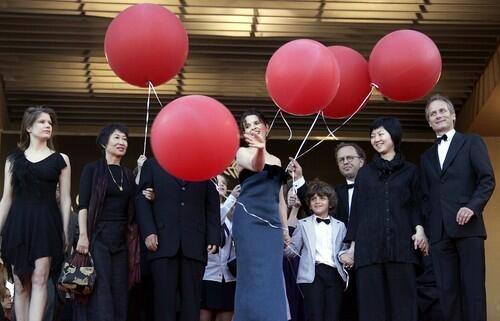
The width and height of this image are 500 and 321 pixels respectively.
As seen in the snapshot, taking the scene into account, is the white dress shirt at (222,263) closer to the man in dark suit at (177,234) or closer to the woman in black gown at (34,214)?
the man in dark suit at (177,234)

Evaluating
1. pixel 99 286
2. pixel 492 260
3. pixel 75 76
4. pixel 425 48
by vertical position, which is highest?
pixel 75 76

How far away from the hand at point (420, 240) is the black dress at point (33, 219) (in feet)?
7.45

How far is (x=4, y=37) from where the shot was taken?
28.8 ft

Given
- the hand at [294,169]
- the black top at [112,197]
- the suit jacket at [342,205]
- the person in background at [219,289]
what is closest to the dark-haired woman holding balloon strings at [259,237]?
the hand at [294,169]

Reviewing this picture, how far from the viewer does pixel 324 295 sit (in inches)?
241

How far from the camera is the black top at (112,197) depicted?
5.82 meters

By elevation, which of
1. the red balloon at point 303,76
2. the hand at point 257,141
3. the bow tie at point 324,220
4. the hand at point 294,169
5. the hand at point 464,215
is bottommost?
the hand at point 464,215

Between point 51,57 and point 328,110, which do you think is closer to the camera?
point 328,110

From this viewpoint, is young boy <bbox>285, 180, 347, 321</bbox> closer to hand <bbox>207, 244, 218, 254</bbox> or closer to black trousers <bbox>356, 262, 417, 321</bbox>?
black trousers <bbox>356, 262, 417, 321</bbox>

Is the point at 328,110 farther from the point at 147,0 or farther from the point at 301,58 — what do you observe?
the point at 147,0

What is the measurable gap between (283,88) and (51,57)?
453 centimetres

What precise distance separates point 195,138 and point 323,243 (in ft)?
6.13

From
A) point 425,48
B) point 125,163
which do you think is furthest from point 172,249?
point 125,163

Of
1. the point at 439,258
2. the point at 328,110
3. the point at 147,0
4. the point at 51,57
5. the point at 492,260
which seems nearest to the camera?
the point at 439,258
